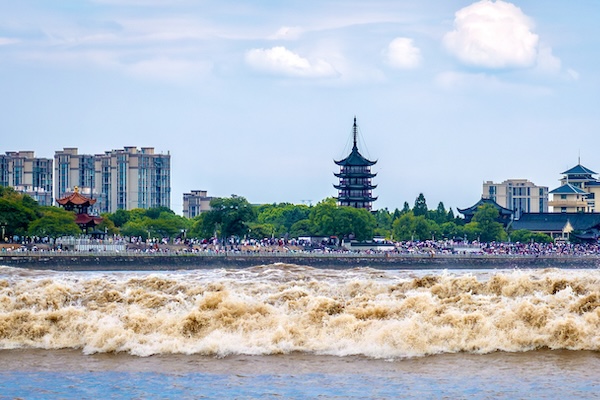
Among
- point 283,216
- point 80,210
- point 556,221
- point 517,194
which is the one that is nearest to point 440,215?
point 556,221

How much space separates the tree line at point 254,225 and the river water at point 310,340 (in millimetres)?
61242

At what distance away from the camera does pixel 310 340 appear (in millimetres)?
24797

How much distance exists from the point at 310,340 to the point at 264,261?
54905mm

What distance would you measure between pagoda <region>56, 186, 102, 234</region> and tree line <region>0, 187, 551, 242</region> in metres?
1.42

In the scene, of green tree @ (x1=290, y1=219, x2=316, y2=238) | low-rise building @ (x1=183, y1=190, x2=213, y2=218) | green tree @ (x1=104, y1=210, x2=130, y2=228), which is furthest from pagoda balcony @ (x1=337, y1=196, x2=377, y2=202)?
low-rise building @ (x1=183, y1=190, x2=213, y2=218)

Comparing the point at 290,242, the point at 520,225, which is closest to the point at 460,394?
the point at 290,242

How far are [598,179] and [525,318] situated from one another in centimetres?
12776

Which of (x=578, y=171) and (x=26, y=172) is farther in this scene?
(x=26, y=172)

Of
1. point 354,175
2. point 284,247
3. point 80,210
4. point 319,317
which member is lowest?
point 319,317

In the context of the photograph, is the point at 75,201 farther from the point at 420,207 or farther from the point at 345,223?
the point at 420,207

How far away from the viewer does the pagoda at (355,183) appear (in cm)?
12181

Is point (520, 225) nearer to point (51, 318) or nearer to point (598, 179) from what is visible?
point (598, 179)

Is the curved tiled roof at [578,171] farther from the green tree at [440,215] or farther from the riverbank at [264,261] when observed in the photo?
the riverbank at [264,261]

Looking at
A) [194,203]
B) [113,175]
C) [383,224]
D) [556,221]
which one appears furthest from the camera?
[194,203]
